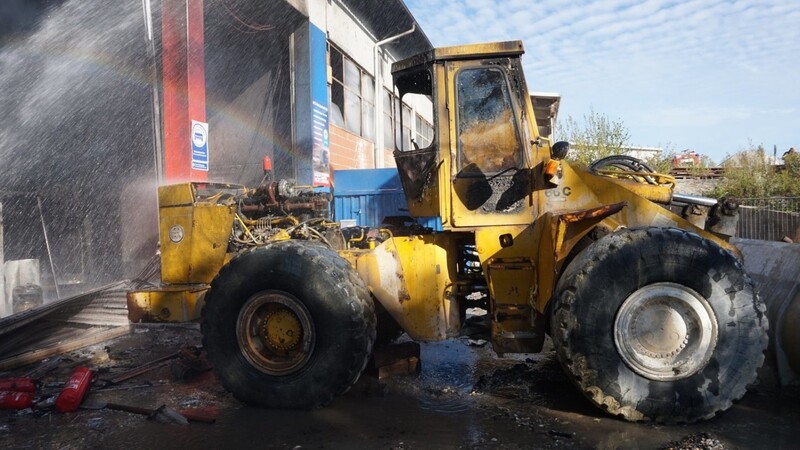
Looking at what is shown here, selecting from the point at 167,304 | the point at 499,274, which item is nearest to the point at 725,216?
the point at 499,274

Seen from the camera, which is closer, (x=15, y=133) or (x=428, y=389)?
(x=428, y=389)

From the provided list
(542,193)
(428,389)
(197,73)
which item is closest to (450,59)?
(542,193)

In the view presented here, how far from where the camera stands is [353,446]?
362 cm

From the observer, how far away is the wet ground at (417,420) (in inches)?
142

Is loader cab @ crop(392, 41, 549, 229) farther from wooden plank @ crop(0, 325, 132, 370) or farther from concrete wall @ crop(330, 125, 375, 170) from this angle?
concrete wall @ crop(330, 125, 375, 170)

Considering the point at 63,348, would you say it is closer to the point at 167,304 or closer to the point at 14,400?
the point at 14,400

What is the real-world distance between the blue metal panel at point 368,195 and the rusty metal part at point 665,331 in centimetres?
855

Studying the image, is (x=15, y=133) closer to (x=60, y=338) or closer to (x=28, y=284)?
(x=28, y=284)

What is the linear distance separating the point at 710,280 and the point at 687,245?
268 millimetres

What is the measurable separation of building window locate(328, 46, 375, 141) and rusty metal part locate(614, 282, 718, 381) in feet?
38.7

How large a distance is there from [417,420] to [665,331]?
1.86 metres

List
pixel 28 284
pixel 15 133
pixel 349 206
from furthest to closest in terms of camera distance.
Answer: pixel 349 206 → pixel 15 133 → pixel 28 284

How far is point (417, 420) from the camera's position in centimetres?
408

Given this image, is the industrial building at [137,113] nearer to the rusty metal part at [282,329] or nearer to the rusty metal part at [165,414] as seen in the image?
the rusty metal part at [282,329]
